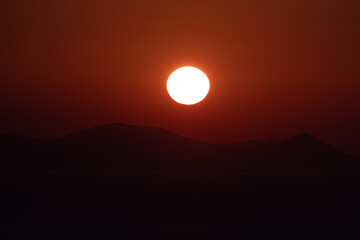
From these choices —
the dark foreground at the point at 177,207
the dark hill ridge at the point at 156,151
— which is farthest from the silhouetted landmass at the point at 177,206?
the dark hill ridge at the point at 156,151

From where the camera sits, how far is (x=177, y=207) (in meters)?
17.8

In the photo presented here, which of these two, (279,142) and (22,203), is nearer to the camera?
(22,203)

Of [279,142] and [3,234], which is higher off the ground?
[279,142]

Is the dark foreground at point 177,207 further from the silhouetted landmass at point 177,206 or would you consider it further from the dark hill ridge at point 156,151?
the dark hill ridge at point 156,151

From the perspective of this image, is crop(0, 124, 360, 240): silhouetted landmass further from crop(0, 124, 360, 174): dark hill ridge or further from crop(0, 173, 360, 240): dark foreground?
crop(0, 124, 360, 174): dark hill ridge

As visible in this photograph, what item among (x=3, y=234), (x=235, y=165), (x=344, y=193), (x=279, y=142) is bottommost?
(x=3, y=234)

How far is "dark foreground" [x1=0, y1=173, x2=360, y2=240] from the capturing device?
45.6ft

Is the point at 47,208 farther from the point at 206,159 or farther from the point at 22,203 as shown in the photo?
the point at 206,159

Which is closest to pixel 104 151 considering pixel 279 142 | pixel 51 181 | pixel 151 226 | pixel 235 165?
pixel 235 165

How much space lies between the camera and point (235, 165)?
Result: 36.8 m

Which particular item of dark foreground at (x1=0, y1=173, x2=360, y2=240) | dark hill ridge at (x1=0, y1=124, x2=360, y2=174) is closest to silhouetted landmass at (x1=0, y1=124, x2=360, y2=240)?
dark foreground at (x1=0, y1=173, x2=360, y2=240)

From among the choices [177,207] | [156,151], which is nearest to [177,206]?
[177,207]

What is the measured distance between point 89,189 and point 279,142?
86.7ft

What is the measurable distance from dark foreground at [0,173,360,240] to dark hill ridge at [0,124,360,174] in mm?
15520
